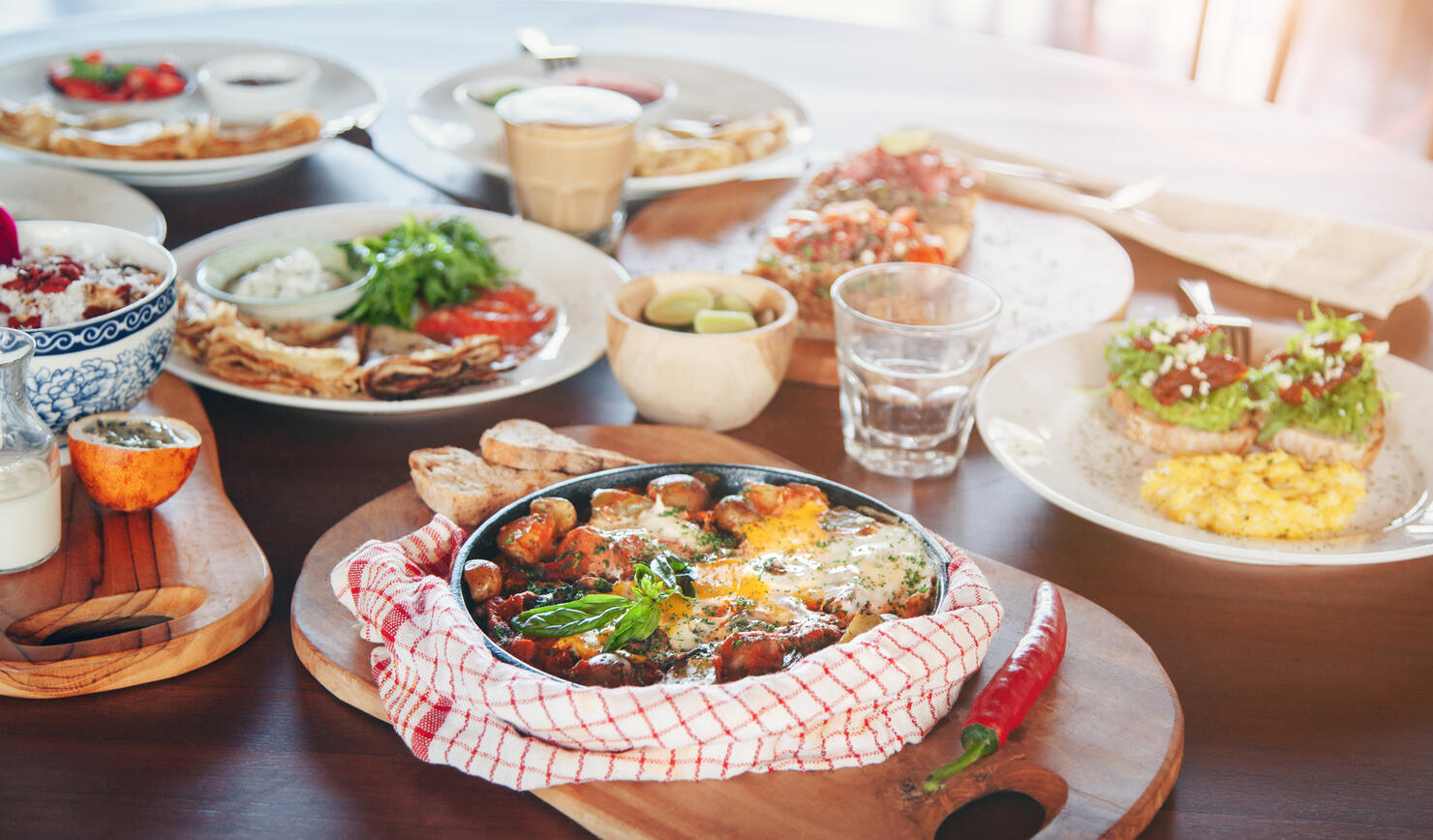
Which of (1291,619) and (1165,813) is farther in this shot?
(1291,619)

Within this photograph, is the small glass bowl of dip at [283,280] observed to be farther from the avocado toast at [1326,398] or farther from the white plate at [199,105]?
the avocado toast at [1326,398]

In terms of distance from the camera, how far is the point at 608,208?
3428 mm

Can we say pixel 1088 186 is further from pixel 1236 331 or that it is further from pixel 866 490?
pixel 866 490

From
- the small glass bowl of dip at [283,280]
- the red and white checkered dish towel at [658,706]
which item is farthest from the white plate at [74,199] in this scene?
the red and white checkered dish towel at [658,706]

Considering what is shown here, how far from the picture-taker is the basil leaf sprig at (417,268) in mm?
2893

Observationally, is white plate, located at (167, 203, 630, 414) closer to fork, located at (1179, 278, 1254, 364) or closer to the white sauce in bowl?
the white sauce in bowl

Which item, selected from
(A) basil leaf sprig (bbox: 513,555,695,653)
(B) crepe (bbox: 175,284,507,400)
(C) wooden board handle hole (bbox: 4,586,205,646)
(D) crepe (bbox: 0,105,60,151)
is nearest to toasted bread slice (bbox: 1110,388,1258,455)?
(A) basil leaf sprig (bbox: 513,555,695,653)

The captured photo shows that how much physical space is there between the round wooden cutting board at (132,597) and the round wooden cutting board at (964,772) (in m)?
0.13

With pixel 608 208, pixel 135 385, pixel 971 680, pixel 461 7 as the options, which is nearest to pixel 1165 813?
pixel 971 680

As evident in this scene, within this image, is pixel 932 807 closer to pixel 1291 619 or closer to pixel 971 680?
pixel 971 680

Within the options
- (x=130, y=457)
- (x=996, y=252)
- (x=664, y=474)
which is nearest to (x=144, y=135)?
(x=130, y=457)

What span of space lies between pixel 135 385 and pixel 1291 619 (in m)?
2.20

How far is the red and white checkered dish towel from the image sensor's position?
1557 millimetres

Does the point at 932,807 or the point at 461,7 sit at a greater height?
the point at 461,7
